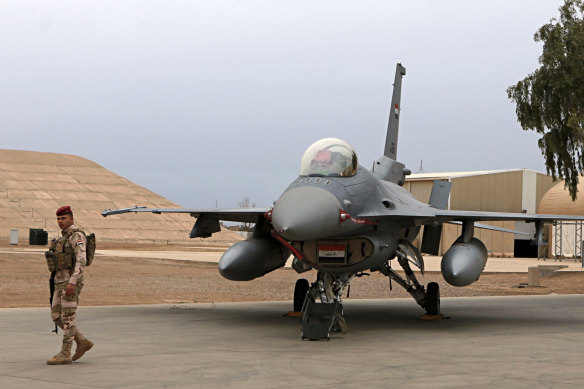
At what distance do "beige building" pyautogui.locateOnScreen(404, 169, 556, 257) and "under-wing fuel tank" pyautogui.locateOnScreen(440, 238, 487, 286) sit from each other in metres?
47.4

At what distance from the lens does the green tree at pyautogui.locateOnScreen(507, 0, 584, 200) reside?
34.7m

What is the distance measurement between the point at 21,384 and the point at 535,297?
19832 millimetres

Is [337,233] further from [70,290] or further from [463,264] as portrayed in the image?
[70,290]

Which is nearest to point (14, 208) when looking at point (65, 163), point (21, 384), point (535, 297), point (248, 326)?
point (65, 163)

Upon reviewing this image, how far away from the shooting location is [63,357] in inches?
386

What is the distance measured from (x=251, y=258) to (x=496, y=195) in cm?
5281

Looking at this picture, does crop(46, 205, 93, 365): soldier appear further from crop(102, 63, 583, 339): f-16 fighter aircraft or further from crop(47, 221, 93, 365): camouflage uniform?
crop(102, 63, 583, 339): f-16 fighter aircraft

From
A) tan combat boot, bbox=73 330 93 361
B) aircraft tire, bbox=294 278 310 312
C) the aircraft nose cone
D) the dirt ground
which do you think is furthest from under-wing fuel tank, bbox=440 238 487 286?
the dirt ground

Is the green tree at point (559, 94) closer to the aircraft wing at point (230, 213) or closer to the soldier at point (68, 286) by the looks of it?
the aircraft wing at point (230, 213)

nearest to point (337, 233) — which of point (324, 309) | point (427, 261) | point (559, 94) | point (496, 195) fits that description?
point (324, 309)

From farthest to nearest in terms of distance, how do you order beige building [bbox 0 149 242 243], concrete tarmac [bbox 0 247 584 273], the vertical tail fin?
1. beige building [bbox 0 149 242 243]
2. concrete tarmac [bbox 0 247 584 273]
3. the vertical tail fin


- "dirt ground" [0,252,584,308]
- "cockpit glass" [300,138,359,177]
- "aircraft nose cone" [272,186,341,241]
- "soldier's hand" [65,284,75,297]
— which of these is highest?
"cockpit glass" [300,138,359,177]

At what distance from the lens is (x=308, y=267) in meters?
14.5

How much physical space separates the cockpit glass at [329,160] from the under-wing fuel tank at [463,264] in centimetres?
252
